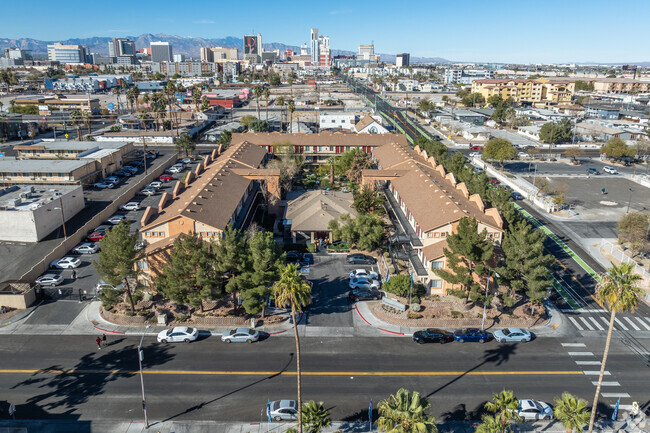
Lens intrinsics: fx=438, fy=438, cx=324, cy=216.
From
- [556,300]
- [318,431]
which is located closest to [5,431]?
[318,431]

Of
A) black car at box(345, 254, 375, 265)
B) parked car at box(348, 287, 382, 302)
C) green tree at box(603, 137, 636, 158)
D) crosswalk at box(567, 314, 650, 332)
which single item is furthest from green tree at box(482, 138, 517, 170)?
parked car at box(348, 287, 382, 302)

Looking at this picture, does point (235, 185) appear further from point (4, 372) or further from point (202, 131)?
point (202, 131)

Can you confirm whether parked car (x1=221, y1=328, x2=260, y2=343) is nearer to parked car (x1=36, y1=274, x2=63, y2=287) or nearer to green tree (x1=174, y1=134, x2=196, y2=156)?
parked car (x1=36, y1=274, x2=63, y2=287)

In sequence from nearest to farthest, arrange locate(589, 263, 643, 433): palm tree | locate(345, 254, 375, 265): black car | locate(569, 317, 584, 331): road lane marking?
locate(589, 263, 643, 433): palm tree
locate(569, 317, 584, 331): road lane marking
locate(345, 254, 375, 265): black car

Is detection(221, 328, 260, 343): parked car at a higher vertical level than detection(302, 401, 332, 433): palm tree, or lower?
lower

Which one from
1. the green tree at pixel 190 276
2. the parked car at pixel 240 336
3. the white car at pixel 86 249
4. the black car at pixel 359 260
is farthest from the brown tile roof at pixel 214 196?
the black car at pixel 359 260

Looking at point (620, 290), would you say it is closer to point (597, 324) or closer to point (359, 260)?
point (597, 324)
